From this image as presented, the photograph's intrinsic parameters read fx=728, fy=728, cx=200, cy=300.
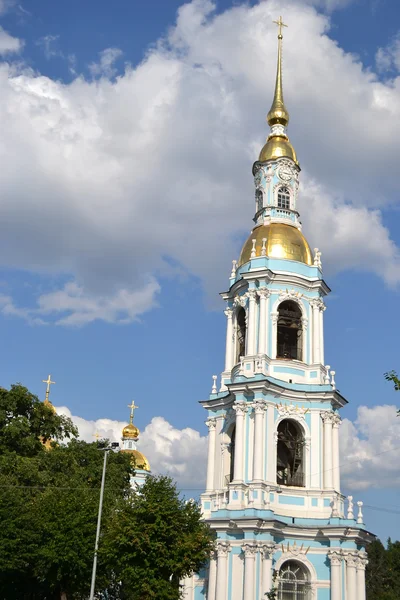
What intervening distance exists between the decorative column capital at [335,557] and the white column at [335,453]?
3194mm

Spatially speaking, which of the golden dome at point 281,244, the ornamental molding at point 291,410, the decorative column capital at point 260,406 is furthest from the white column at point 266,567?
the golden dome at point 281,244

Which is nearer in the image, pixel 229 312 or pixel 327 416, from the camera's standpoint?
pixel 327 416

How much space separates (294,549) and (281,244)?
16.3 meters

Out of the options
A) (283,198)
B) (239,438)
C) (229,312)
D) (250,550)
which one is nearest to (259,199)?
(283,198)

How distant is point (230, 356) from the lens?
4072 cm

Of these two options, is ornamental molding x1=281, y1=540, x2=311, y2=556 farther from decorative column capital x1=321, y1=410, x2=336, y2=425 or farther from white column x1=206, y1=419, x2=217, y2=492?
decorative column capital x1=321, y1=410, x2=336, y2=425

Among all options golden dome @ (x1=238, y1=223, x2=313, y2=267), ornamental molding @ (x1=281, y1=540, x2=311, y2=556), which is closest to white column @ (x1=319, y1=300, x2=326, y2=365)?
golden dome @ (x1=238, y1=223, x2=313, y2=267)

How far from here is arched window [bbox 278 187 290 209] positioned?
142ft

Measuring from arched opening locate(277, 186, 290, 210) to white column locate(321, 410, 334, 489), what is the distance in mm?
12779

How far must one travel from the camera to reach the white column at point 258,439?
34.8 m

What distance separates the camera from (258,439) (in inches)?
1394

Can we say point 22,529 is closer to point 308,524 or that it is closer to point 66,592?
point 66,592

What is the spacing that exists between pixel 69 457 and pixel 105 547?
1001 cm

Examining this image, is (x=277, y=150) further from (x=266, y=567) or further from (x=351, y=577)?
(x=351, y=577)
